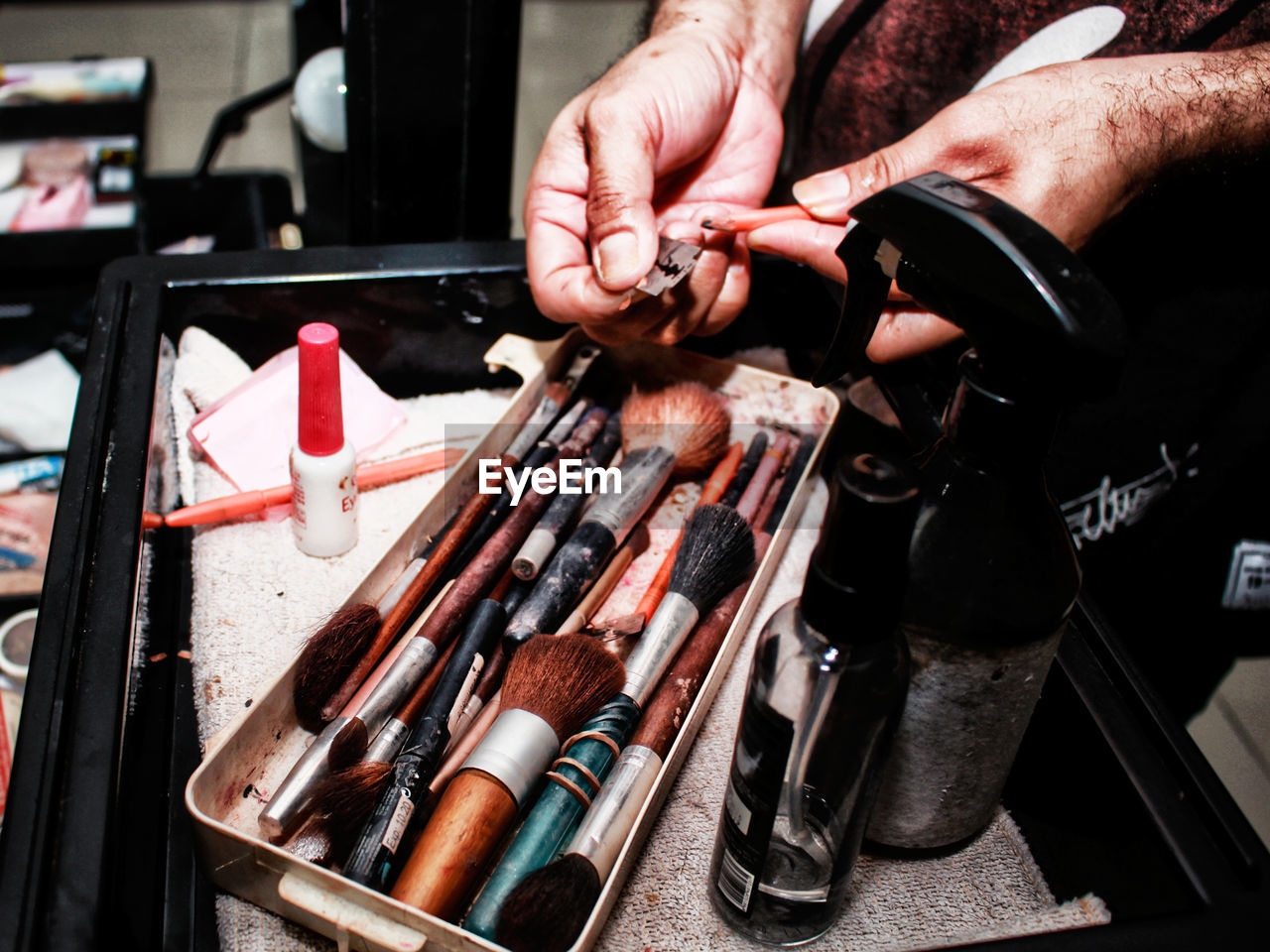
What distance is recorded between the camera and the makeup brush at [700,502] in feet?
2.00

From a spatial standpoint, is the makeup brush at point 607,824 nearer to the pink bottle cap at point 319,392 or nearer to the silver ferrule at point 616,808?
the silver ferrule at point 616,808

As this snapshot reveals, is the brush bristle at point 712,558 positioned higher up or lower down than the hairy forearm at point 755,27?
lower down

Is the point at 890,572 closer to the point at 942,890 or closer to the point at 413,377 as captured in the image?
the point at 942,890

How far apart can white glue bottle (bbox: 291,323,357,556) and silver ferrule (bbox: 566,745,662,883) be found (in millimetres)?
265

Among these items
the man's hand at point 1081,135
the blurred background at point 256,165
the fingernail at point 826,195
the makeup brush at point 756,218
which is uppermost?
the man's hand at point 1081,135

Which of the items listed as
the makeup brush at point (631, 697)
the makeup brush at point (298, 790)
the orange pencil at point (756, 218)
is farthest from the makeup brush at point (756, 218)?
the makeup brush at point (298, 790)

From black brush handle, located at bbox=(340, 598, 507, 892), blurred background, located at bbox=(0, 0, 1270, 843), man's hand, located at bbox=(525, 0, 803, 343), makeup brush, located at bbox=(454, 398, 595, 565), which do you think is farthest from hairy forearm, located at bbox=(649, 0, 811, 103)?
black brush handle, located at bbox=(340, 598, 507, 892)

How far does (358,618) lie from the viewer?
56 cm

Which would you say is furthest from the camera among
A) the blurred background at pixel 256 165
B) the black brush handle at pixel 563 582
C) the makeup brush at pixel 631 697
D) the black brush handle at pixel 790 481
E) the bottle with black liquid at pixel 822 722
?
the blurred background at pixel 256 165

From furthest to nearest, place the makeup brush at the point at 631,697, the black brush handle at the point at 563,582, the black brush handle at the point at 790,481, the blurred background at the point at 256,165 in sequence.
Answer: the blurred background at the point at 256,165 → the black brush handle at the point at 790,481 → the black brush handle at the point at 563,582 → the makeup brush at the point at 631,697

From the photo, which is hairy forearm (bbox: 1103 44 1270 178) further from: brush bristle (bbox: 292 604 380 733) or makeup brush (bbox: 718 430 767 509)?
brush bristle (bbox: 292 604 380 733)

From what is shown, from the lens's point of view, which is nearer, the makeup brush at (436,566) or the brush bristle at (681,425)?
the makeup brush at (436,566)

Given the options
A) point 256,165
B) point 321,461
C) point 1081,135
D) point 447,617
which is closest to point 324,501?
point 321,461

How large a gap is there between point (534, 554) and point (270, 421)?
10.2 inches
